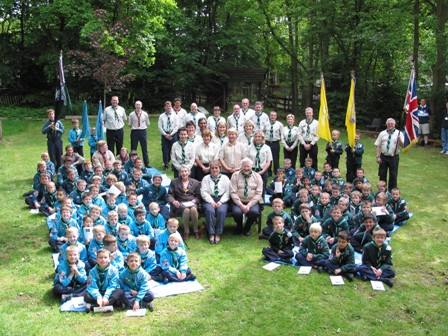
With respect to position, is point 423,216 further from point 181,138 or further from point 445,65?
point 445,65

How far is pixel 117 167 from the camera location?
9.94m

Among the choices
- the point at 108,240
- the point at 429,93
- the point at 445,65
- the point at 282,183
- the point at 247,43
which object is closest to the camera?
the point at 108,240

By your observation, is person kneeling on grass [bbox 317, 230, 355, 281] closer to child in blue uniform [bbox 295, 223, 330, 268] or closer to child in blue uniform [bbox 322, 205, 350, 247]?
child in blue uniform [bbox 295, 223, 330, 268]

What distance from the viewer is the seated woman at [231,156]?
31.0 feet

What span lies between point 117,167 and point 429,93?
44.5ft

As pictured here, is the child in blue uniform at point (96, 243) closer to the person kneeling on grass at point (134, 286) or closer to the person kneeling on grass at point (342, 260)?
the person kneeling on grass at point (134, 286)

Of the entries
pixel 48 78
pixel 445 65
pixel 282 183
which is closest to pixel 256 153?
pixel 282 183

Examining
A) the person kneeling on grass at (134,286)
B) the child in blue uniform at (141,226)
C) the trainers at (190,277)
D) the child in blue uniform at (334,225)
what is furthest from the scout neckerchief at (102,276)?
the child in blue uniform at (334,225)

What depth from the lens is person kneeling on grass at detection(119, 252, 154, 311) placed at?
5824mm

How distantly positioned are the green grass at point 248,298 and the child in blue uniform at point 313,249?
258 mm

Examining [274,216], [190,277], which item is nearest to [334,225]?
[274,216]

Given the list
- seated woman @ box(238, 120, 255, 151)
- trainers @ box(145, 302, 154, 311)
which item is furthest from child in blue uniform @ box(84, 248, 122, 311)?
seated woman @ box(238, 120, 255, 151)

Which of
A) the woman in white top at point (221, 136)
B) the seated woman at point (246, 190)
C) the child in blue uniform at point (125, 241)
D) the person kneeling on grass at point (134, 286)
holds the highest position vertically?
Answer: the woman in white top at point (221, 136)

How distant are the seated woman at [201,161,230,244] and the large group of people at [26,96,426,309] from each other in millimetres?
18
